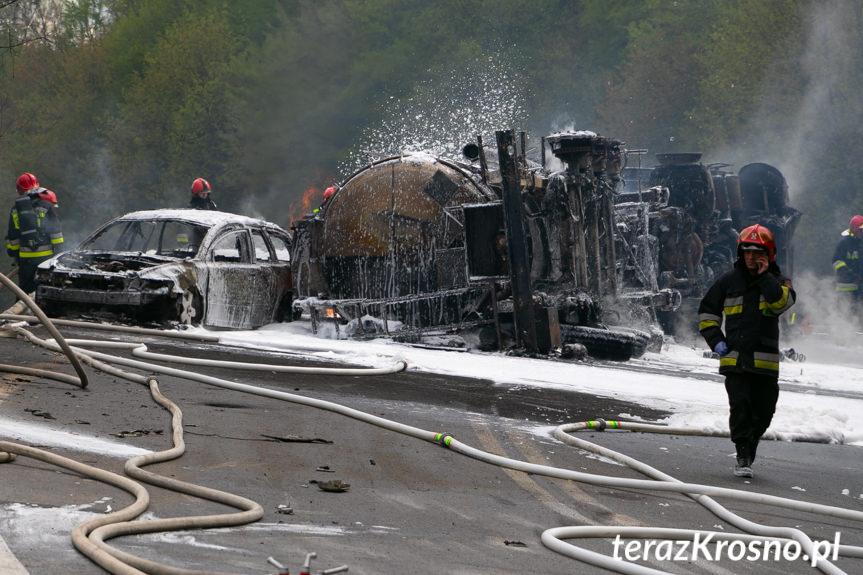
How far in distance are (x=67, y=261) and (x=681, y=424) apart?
8.39 m

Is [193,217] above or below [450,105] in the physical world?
below

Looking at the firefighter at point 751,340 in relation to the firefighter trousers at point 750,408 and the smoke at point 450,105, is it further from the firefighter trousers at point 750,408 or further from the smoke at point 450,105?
the smoke at point 450,105

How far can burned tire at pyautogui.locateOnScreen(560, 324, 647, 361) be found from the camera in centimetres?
1410

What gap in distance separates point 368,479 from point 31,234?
34.4 feet

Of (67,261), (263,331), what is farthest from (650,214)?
(67,261)

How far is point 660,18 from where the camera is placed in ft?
150

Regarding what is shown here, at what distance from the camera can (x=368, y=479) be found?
6.01 meters

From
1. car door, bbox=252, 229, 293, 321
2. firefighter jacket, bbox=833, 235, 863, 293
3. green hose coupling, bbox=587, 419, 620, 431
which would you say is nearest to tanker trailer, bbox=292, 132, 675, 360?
car door, bbox=252, 229, 293, 321

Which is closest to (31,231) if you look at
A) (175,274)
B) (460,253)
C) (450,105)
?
(175,274)

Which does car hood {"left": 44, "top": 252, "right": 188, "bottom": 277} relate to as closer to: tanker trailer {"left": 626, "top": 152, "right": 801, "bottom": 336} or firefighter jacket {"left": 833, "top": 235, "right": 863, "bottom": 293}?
tanker trailer {"left": 626, "top": 152, "right": 801, "bottom": 336}

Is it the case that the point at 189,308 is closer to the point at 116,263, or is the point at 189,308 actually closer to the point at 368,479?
the point at 116,263

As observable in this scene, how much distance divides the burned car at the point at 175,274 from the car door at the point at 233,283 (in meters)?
0.01

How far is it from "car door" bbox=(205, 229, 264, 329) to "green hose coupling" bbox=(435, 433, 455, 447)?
6849mm

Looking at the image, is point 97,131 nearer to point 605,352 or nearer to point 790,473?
point 605,352
